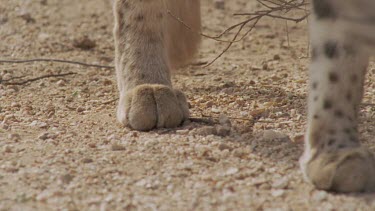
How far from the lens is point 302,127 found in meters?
3.34

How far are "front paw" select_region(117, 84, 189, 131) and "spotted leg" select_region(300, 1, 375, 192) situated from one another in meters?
0.73

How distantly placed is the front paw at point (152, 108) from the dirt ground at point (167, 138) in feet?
0.13

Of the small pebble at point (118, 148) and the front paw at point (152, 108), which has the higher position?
the front paw at point (152, 108)

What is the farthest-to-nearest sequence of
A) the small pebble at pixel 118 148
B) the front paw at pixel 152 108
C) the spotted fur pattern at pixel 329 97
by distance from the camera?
the front paw at pixel 152 108 < the small pebble at pixel 118 148 < the spotted fur pattern at pixel 329 97

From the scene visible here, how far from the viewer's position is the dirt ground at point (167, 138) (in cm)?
262

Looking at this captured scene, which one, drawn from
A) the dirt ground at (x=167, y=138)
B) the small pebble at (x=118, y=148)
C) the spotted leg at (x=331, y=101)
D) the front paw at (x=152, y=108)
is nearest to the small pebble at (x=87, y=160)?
the dirt ground at (x=167, y=138)

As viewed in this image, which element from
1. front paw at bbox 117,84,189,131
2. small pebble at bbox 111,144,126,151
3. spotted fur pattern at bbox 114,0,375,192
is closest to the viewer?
spotted fur pattern at bbox 114,0,375,192

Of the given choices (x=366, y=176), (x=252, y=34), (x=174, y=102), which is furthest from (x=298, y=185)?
(x=252, y=34)

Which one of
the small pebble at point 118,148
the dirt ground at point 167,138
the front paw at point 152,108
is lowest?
the dirt ground at point 167,138

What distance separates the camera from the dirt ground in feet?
8.61

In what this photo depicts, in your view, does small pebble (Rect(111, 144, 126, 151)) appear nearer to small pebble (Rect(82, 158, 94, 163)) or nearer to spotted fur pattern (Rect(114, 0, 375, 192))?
small pebble (Rect(82, 158, 94, 163))

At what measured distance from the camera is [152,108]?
334 cm

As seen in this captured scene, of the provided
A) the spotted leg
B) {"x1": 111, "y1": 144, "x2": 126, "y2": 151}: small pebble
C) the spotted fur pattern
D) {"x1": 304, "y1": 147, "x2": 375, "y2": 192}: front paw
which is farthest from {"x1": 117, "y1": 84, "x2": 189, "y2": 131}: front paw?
{"x1": 304, "y1": 147, "x2": 375, "y2": 192}: front paw

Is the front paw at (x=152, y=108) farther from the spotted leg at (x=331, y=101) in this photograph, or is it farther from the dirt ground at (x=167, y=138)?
the spotted leg at (x=331, y=101)
